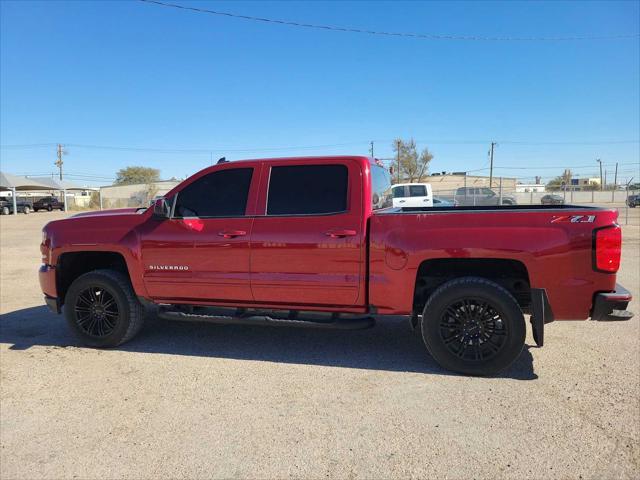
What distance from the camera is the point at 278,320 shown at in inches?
179

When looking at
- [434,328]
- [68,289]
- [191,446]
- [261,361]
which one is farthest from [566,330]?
[68,289]

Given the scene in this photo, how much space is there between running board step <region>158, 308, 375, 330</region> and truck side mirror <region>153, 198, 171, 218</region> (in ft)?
3.42

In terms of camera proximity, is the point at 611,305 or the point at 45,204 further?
the point at 45,204

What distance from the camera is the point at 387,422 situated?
336 centimetres

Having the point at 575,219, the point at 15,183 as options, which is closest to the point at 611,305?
the point at 575,219

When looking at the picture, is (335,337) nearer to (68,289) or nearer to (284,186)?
(284,186)

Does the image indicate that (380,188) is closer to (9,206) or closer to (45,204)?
(9,206)

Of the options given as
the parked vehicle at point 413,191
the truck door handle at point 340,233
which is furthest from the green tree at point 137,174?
the truck door handle at point 340,233

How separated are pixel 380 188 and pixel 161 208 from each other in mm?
2282

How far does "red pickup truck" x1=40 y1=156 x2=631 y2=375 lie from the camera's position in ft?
12.8

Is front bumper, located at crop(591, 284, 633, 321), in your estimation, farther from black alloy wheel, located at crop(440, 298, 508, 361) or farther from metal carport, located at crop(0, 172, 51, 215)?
metal carport, located at crop(0, 172, 51, 215)

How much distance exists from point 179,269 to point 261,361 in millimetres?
1276

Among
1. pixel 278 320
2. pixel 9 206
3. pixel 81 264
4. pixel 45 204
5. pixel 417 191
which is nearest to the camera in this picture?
pixel 278 320

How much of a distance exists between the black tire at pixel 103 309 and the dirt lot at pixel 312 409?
204mm
